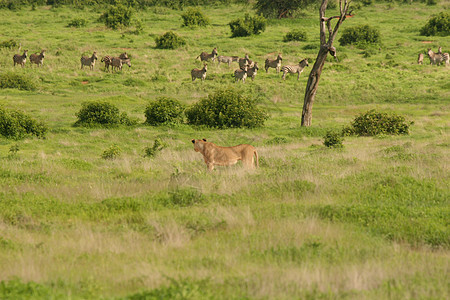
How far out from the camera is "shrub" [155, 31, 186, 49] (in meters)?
49.0

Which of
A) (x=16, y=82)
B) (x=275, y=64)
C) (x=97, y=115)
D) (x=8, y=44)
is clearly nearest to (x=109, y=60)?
(x=16, y=82)

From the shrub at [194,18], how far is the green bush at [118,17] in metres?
6.24

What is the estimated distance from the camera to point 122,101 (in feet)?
96.1

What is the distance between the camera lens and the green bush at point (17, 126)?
1980 centimetres

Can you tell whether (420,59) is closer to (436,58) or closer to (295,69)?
(436,58)

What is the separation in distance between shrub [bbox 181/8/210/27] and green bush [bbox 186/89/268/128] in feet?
124

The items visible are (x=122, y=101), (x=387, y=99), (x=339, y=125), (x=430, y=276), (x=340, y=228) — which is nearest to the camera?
(x=430, y=276)

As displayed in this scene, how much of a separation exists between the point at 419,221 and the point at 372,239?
44.3 inches

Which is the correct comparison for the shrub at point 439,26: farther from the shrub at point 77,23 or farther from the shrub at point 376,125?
the shrub at point 77,23

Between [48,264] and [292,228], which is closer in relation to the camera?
[48,264]

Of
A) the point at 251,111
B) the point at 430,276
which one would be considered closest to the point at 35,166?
the point at 430,276

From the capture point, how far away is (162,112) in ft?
75.8

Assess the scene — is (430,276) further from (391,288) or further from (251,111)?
(251,111)

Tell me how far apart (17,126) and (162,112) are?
6079 millimetres
